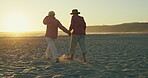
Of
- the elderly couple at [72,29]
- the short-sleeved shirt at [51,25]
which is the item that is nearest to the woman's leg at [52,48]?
the elderly couple at [72,29]

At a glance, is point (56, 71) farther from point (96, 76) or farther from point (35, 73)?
point (96, 76)

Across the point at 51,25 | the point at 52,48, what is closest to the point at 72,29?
the point at 51,25

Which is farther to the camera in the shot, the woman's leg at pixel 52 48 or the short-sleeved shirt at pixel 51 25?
the short-sleeved shirt at pixel 51 25

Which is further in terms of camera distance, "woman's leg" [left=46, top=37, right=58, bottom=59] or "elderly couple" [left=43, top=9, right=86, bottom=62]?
"elderly couple" [left=43, top=9, right=86, bottom=62]

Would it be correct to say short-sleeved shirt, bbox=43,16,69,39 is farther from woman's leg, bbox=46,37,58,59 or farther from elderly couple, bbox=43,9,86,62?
woman's leg, bbox=46,37,58,59

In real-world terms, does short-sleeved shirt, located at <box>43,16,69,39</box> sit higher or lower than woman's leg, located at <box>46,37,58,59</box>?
higher

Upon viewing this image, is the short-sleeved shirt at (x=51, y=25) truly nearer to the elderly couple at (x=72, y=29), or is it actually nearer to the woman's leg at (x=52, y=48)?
the elderly couple at (x=72, y=29)

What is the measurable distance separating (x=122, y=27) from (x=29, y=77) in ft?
436

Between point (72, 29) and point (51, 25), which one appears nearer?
point (51, 25)

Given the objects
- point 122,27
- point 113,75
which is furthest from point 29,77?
point 122,27

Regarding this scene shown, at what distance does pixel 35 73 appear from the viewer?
19.7 ft

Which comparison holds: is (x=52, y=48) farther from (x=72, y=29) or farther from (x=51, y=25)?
(x=72, y=29)

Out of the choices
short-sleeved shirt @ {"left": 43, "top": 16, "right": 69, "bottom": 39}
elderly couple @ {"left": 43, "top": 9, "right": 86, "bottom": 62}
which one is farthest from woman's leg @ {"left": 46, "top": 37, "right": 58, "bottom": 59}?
short-sleeved shirt @ {"left": 43, "top": 16, "right": 69, "bottom": 39}

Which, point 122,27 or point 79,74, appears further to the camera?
point 122,27
